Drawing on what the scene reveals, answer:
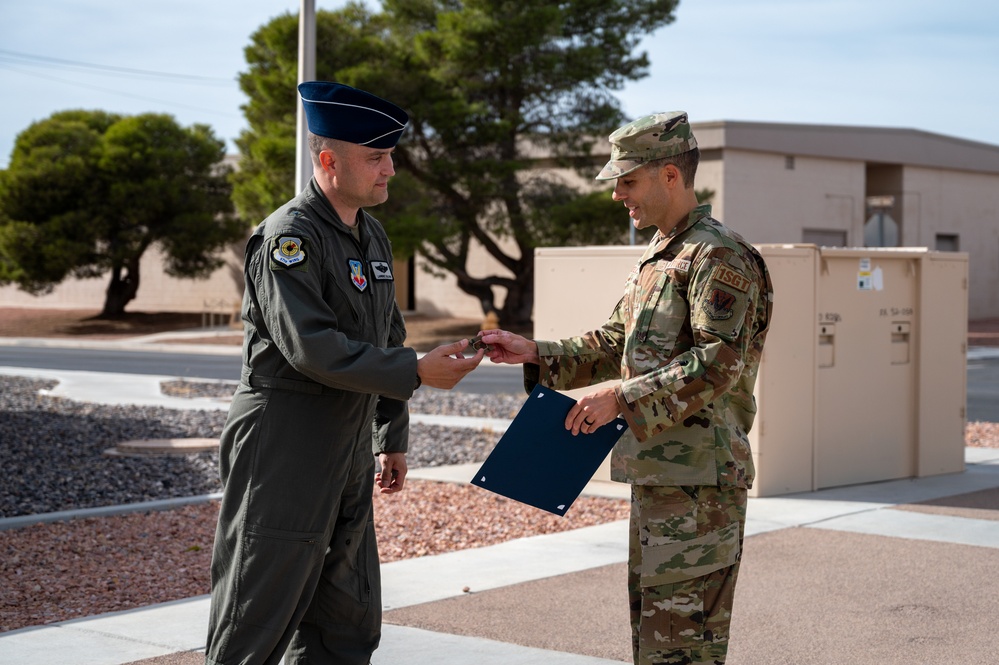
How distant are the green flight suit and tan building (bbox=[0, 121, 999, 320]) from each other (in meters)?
30.3

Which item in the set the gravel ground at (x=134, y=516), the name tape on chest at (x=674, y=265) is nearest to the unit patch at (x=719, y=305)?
the name tape on chest at (x=674, y=265)

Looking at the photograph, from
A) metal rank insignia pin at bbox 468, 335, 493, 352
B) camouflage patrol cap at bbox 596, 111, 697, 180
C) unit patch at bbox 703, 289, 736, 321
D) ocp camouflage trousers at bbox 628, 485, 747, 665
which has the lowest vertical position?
ocp camouflage trousers at bbox 628, 485, 747, 665

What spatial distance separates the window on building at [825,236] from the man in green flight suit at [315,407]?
118ft

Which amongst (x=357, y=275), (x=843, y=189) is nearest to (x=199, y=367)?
(x=357, y=275)

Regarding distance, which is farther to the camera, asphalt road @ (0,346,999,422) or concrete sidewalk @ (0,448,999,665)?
asphalt road @ (0,346,999,422)

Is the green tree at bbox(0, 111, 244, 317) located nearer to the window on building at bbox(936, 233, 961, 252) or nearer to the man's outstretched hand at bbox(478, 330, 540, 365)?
the window on building at bbox(936, 233, 961, 252)

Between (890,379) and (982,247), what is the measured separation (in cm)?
3691

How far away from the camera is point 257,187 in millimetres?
32344

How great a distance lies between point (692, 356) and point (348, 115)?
4.17ft

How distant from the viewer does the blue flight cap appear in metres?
3.71

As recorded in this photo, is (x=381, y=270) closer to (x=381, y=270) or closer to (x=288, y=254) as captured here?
(x=381, y=270)

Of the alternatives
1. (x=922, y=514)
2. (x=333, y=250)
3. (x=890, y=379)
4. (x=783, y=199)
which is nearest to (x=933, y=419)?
(x=890, y=379)

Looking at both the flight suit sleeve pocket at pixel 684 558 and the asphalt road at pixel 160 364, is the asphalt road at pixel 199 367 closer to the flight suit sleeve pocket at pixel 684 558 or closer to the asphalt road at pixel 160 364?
the asphalt road at pixel 160 364

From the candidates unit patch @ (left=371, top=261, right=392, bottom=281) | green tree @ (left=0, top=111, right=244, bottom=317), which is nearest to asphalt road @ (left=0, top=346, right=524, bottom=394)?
green tree @ (left=0, top=111, right=244, bottom=317)
